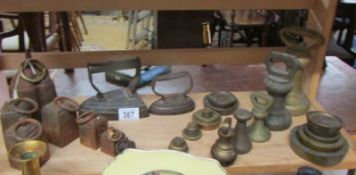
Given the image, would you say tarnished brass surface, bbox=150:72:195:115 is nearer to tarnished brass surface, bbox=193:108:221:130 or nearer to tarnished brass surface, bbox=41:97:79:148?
tarnished brass surface, bbox=193:108:221:130

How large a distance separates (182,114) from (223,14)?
2.38 m

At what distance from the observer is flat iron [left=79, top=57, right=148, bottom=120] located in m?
0.90

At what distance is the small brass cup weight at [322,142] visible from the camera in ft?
2.56

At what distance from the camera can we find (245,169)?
2.58 feet

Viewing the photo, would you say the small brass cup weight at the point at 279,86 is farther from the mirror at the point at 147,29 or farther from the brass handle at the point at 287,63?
the mirror at the point at 147,29

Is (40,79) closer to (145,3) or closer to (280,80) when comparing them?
(145,3)

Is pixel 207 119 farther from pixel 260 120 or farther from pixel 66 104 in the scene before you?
pixel 66 104

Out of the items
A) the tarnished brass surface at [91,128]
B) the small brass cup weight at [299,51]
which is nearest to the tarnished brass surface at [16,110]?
the tarnished brass surface at [91,128]

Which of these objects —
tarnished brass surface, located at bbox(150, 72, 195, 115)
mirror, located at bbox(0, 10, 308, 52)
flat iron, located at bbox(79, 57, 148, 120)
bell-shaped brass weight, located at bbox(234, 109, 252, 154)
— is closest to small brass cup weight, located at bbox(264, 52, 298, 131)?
bell-shaped brass weight, located at bbox(234, 109, 252, 154)

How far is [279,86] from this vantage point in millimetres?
856

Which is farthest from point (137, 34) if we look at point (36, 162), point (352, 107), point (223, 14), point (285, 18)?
point (36, 162)

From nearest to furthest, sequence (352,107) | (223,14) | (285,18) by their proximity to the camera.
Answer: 1. (352,107)
2. (285,18)
3. (223,14)

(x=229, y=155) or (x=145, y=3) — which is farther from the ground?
(x=145, y=3)

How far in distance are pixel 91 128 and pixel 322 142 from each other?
494 millimetres
